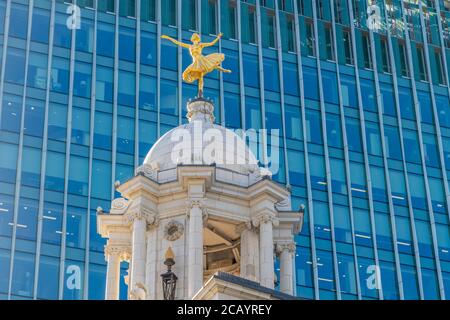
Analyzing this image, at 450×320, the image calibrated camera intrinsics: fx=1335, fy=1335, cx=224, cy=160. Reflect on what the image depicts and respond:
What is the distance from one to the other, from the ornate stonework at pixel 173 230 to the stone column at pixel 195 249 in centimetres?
63

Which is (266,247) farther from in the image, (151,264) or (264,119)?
(264,119)

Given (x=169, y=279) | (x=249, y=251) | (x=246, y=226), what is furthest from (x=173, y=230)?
(x=249, y=251)

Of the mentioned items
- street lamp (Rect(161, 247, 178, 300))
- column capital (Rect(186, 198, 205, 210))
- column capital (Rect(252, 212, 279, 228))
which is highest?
column capital (Rect(186, 198, 205, 210))

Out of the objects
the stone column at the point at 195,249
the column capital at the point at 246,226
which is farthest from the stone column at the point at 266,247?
the stone column at the point at 195,249

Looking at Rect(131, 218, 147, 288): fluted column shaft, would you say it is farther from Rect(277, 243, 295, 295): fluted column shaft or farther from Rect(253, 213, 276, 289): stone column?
Rect(277, 243, 295, 295): fluted column shaft

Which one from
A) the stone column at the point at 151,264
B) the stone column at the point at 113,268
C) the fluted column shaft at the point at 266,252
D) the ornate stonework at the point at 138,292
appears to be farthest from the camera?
the stone column at the point at 113,268

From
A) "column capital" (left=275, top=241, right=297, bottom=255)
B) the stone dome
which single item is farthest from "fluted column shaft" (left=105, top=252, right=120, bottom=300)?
"column capital" (left=275, top=241, right=297, bottom=255)

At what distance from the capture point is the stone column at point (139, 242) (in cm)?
4669

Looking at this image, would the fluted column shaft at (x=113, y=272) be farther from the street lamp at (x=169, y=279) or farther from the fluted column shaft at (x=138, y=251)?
the street lamp at (x=169, y=279)

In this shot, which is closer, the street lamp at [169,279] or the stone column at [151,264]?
the street lamp at [169,279]

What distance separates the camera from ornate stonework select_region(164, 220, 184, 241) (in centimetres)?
4788

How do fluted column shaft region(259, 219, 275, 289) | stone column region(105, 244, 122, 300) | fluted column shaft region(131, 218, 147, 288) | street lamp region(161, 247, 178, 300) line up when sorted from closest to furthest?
street lamp region(161, 247, 178, 300)
fluted column shaft region(131, 218, 147, 288)
fluted column shaft region(259, 219, 275, 289)
stone column region(105, 244, 122, 300)

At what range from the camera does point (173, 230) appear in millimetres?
48094

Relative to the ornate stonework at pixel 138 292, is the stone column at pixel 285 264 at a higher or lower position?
higher
